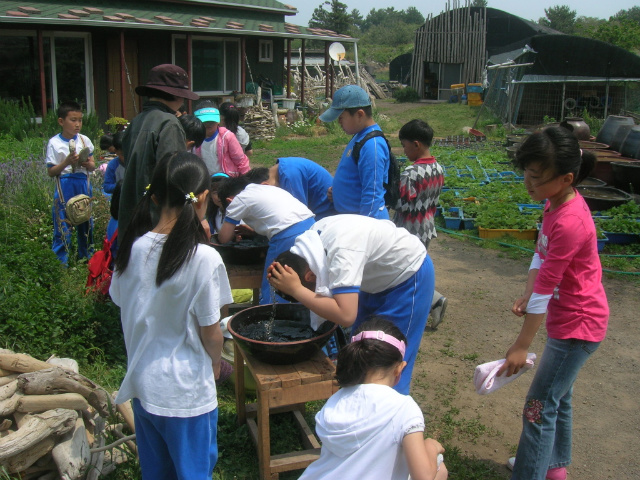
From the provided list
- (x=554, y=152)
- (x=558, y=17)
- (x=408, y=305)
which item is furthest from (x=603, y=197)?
(x=558, y=17)

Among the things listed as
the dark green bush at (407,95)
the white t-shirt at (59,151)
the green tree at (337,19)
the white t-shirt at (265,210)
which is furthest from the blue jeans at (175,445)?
the green tree at (337,19)

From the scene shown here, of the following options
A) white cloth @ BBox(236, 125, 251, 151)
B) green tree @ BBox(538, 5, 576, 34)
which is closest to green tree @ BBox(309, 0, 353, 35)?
green tree @ BBox(538, 5, 576, 34)

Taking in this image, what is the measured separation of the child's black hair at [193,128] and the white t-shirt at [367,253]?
125 inches

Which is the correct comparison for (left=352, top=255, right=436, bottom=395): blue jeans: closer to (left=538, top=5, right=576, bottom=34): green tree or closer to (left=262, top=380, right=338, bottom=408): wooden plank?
(left=262, top=380, right=338, bottom=408): wooden plank

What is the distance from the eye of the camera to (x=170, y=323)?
7.77 ft

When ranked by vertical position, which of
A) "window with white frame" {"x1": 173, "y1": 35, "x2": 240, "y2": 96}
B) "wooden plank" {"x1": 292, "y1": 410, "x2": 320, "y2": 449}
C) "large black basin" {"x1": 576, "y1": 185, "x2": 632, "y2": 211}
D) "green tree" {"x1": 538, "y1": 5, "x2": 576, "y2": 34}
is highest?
"green tree" {"x1": 538, "y1": 5, "x2": 576, "y2": 34}

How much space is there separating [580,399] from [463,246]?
3.82 m

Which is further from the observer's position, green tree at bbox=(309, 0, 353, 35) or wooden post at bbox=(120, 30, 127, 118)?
green tree at bbox=(309, 0, 353, 35)

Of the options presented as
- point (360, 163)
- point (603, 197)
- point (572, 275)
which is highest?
point (360, 163)

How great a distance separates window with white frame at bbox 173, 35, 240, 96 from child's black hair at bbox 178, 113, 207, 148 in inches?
454

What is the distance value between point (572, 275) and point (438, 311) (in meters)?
2.57

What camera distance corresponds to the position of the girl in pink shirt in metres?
2.68

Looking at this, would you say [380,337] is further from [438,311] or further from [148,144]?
[438,311]

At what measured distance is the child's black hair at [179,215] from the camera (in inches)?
90.4
